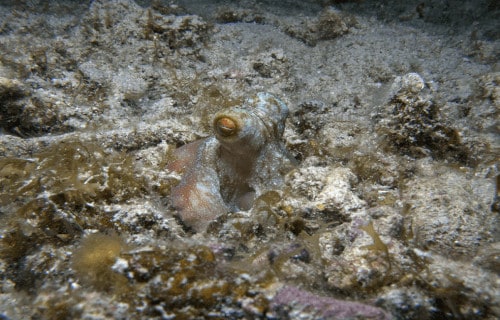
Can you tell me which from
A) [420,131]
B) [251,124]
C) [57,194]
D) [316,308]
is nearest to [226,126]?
[251,124]

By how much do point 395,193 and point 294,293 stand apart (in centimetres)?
142

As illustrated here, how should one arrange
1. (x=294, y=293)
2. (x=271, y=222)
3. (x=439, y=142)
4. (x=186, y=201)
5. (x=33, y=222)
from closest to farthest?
(x=294, y=293), (x=33, y=222), (x=271, y=222), (x=186, y=201), (x=439, y=142)

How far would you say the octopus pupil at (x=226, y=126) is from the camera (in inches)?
94.3

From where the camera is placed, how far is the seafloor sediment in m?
1.65

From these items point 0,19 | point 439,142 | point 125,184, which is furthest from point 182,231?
point 0,19

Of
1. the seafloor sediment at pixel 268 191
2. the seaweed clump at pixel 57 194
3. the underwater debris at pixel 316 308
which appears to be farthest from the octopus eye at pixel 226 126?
the underwater debris at pixel 316 308

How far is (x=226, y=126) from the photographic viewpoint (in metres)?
2.41

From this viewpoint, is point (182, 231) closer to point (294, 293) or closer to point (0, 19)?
point (294, 293)

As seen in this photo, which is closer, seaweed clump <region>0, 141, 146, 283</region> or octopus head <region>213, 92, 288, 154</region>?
seaweed clump <region>0, 141, 146, 283</region>

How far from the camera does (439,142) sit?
2.82 m

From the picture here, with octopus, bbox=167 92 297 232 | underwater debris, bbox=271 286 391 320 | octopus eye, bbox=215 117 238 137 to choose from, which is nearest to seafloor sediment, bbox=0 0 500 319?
underwater debris, bbox=271 286 391 320

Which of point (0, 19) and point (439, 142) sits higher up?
point (0, 19)

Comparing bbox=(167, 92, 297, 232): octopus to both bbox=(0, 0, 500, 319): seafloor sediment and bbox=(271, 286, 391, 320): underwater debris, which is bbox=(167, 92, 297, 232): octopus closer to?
bbox=(0, 0, 500, 319): seafloor sediment

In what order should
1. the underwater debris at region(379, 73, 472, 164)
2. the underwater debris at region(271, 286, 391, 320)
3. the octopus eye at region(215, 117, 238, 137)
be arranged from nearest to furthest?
the underwater debris at region(271, 286, 391, 320)
the octopus eye at region(215, 117, 238, 137)
the underwater debris at region(379, 73, 472, 164)
